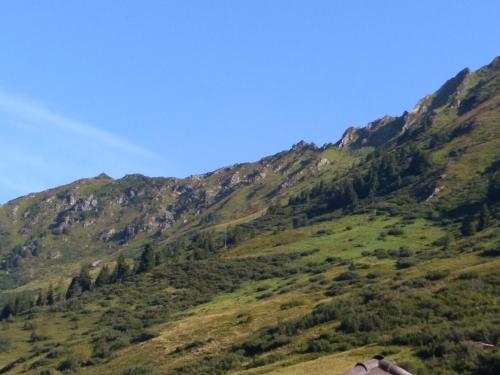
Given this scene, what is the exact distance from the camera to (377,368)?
27.6 ft

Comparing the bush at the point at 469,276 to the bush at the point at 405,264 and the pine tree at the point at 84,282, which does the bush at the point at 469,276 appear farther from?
the pine tree at the point at 84,282

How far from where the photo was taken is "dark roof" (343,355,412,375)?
27.1 ft

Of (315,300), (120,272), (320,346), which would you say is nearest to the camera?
(320,346)

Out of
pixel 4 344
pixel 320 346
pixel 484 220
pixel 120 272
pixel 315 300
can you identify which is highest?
pixel 120 272

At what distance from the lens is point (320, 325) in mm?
56750

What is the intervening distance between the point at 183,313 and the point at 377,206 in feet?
284

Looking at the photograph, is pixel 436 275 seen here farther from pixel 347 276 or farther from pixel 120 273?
pixel 120 273

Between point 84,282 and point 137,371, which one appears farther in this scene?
point 84,282

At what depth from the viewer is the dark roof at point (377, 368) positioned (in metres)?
8.26

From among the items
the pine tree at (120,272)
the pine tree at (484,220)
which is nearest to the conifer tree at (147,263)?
the pine tree at (120,272)

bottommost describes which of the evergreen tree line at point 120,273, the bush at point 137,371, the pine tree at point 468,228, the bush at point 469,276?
the bush at point 137,371

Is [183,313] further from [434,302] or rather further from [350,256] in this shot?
[434,302]

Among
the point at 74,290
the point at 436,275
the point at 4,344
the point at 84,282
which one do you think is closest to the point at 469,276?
the point at 436,275

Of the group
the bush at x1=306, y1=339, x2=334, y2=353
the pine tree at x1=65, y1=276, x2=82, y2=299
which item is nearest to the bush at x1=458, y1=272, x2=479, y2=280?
the bush at x1=306, y1=339, x2=334, y2=353
